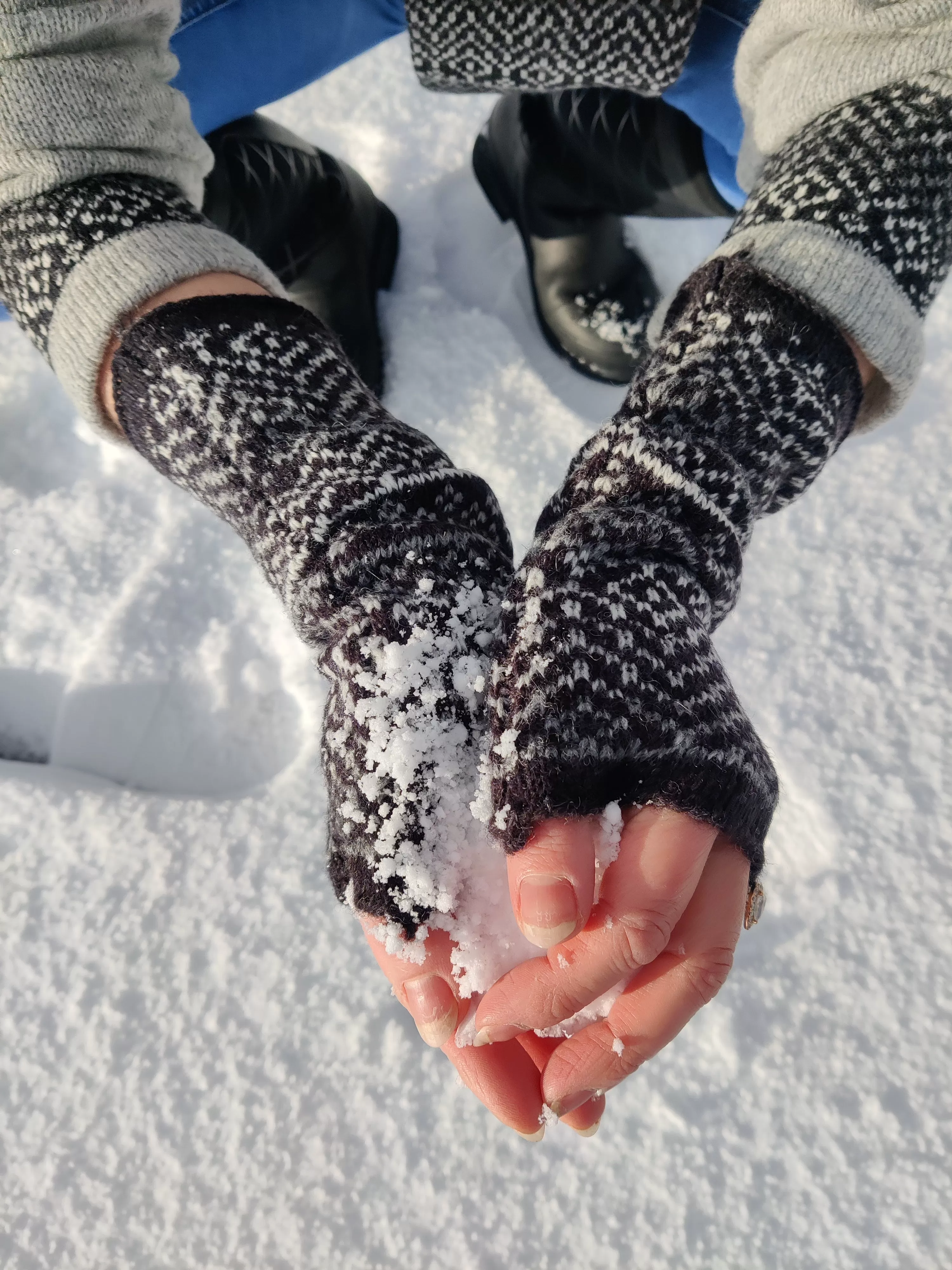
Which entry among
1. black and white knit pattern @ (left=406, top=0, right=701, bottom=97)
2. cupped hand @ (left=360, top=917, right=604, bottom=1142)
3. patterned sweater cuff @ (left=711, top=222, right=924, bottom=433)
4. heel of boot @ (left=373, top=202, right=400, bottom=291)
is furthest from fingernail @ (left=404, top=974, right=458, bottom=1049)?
heel of boot @ (left=373, top=202, right=400, bottom=291)

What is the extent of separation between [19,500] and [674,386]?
982 mm

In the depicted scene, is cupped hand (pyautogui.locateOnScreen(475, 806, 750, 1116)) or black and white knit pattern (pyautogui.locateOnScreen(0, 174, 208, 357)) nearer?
cupped hand (pyautogui.locateOnScreen(475, 806, 750, 1116))

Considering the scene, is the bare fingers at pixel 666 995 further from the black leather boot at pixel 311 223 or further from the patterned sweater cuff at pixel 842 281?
the black leather boot at pixel 311 223

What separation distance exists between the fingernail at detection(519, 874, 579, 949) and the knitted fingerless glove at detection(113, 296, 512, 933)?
0.07m

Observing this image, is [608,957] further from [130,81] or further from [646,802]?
[130,81]

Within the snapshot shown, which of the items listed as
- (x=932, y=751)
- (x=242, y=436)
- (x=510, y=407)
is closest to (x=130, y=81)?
(x=242, y=436)

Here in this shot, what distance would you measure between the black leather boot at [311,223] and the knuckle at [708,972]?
0.89m

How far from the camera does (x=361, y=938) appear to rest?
0.90 metres

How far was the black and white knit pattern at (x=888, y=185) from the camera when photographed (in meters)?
0.57

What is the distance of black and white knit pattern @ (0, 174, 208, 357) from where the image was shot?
583mm

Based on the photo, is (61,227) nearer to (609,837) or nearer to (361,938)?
(609,837)

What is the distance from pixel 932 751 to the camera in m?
0.93

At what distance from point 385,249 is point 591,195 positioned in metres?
0.33

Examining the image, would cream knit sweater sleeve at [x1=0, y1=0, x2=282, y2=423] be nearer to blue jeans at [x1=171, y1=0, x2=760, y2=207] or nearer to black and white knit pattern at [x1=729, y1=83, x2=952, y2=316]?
blue jeans at [x1=171, y1=0, x2=760, y2=207]
